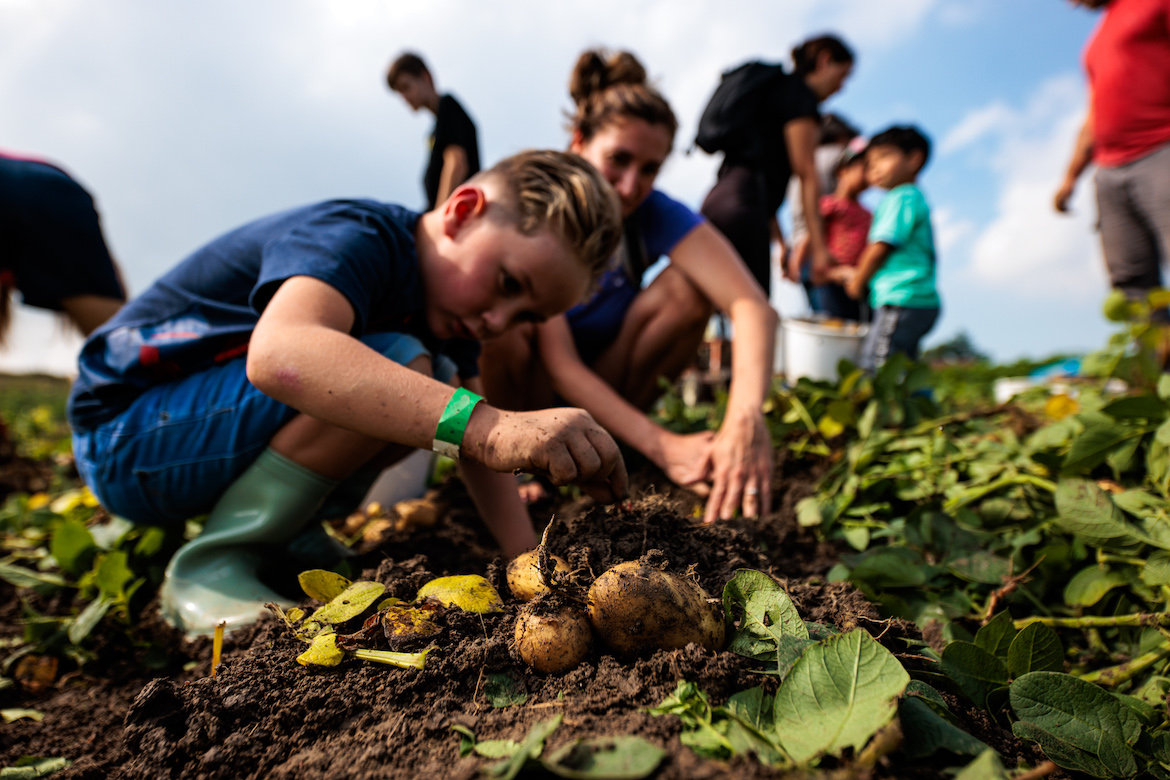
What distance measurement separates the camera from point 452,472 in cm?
281

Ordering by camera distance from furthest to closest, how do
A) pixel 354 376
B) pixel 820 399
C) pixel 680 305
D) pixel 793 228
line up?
pixel 793 228, pixel 680 305, pixel 820 399, pixel 354 376

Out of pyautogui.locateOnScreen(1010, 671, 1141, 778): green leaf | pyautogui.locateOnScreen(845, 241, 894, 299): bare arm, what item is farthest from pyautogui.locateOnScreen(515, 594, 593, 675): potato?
pyautogui.locateOnScreen(845, 241, 894, 299): bare arm

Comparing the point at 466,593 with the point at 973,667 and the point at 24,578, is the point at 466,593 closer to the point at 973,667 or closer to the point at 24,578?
the point at 973,667

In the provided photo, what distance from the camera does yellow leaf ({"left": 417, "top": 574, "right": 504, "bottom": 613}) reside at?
996 millimetres

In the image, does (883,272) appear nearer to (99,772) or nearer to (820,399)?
(820,399)

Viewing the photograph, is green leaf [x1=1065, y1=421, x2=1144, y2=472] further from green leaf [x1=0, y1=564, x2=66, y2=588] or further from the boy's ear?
green leaf [x1=0, y1=564, x2=66, y2=588]

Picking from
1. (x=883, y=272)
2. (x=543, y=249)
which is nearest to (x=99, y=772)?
(x=543, y=249)

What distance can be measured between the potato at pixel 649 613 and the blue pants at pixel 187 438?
2.89 ft

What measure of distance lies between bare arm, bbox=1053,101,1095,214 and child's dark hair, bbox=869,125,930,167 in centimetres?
86

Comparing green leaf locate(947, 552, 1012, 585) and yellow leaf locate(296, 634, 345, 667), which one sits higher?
green leaf locate(947, 552, 1012, 585)

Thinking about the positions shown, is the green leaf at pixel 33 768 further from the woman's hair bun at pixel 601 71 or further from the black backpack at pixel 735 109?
the black backpack at pixel 735 109

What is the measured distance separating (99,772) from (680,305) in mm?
2237

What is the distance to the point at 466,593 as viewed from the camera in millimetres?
1013

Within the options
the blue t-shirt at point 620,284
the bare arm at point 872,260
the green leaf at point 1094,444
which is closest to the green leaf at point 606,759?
the green leaf at point 1094,444
